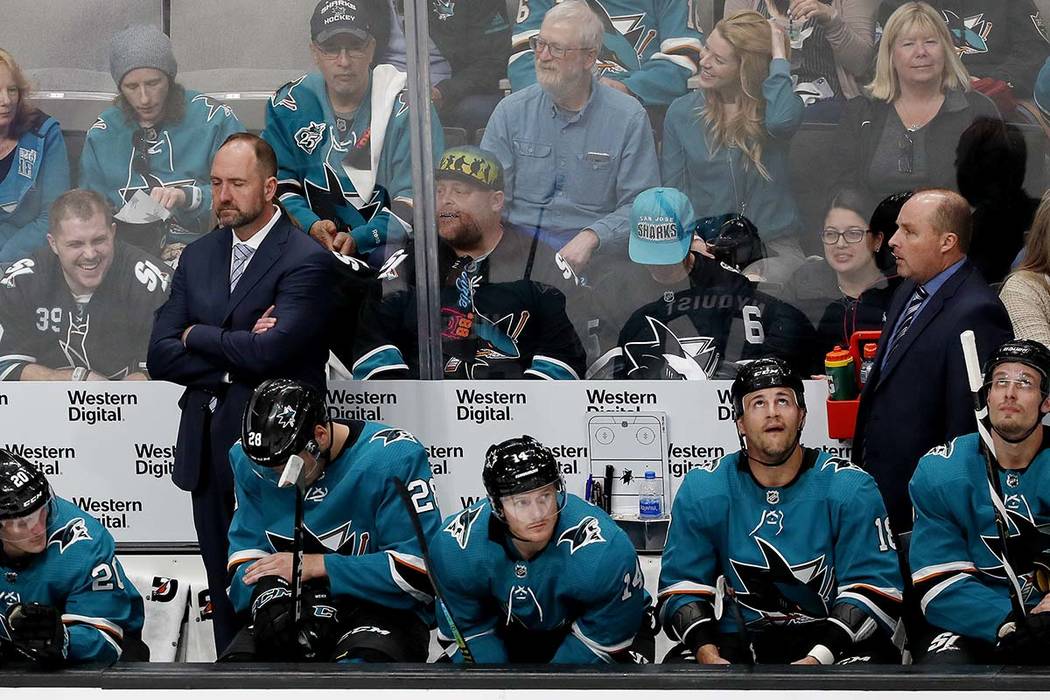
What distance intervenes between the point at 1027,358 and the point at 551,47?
6.86 ft

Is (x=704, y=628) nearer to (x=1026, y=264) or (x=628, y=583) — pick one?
(x=628, y=583)

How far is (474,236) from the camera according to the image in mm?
5145

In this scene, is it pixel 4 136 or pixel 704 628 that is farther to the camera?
pixel 4 136

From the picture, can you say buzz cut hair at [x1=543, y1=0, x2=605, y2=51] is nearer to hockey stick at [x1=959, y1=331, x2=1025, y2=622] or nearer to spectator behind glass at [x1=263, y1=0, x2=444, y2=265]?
spectator behind glass at [x1=263, y1=0, x2=444, y2=265]

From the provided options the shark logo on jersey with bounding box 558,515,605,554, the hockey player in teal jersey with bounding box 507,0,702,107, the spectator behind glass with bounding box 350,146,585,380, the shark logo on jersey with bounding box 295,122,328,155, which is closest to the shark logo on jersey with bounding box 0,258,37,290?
the shark logo on jersey with bounding box 295,122,328,155

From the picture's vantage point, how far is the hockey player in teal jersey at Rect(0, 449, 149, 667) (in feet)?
12.7

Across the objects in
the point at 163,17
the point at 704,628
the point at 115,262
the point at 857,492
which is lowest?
the point at 704,628

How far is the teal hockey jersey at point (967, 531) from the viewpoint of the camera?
3873mm

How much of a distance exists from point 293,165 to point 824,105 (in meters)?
1.91

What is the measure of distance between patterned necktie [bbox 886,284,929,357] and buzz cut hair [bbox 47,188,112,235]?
9.48 feet

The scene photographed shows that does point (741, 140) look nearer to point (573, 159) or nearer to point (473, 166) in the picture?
point (573, 159)

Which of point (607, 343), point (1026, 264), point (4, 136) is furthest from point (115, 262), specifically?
point (1026, 264)

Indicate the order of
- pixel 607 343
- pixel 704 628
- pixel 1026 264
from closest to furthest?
1. pixel 704 628
2. pixel 1026 264
3. pixel 607 343

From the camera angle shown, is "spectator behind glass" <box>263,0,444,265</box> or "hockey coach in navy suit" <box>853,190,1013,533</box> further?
"spectator behind glass" <box>263,0,444,265</box>
